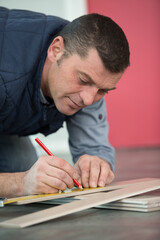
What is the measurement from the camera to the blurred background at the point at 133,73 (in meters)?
5.48

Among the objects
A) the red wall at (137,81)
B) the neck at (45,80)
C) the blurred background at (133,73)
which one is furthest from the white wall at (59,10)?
the neck at (45,80)

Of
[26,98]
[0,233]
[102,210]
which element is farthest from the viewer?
[26,98]

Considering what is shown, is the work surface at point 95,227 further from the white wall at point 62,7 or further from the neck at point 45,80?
the white wall at point 62,7

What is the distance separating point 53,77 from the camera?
1.57m

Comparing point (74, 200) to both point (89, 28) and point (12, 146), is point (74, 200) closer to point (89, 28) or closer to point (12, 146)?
point (89, 28)

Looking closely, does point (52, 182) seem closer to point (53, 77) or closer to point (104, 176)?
point (104, 176)

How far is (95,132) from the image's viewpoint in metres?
1.89

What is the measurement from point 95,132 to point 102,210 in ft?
2.73

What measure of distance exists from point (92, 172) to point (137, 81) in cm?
442

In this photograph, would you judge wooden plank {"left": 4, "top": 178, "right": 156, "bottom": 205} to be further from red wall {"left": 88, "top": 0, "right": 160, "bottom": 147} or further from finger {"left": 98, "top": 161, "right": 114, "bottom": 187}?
red wall {"left": 88, "top": 0, "right": 160, "bottom": 147}

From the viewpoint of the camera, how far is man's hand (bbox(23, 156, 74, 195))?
1173mm

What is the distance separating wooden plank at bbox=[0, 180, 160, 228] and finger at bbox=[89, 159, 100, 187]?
14 cm

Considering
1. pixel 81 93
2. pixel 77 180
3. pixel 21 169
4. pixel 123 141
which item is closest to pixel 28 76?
pixel 81 93

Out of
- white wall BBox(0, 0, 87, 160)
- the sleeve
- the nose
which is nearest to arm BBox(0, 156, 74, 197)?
the nose
